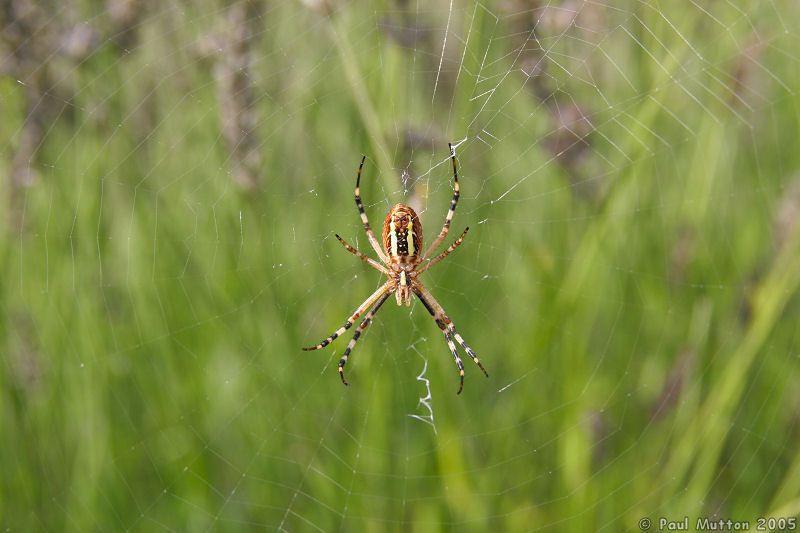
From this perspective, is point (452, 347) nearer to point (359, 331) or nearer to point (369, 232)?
point (359, 331)

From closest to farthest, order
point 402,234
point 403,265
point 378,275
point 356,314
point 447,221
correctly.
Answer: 1. point 402,234
2. point 447,221
3. point 356,314
4. point 403,265
5. point 378,275

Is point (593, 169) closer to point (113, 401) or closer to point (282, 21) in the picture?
point (282, 21)

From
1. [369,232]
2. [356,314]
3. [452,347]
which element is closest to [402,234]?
[369,232]

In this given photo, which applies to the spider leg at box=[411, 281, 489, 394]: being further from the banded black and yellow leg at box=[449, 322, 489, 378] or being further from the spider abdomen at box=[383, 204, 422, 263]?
the spider abdomen at box=[383, 204, 422, 263]

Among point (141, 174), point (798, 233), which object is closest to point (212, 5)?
point (141, 174)

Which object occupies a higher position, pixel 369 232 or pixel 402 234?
pixel 369 232

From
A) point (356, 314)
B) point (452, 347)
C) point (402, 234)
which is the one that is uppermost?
point (402, 234)

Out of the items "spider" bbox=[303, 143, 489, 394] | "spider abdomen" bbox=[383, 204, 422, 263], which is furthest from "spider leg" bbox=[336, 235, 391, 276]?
"spider abdomen" bbox=[383, 204, 422, 263]
